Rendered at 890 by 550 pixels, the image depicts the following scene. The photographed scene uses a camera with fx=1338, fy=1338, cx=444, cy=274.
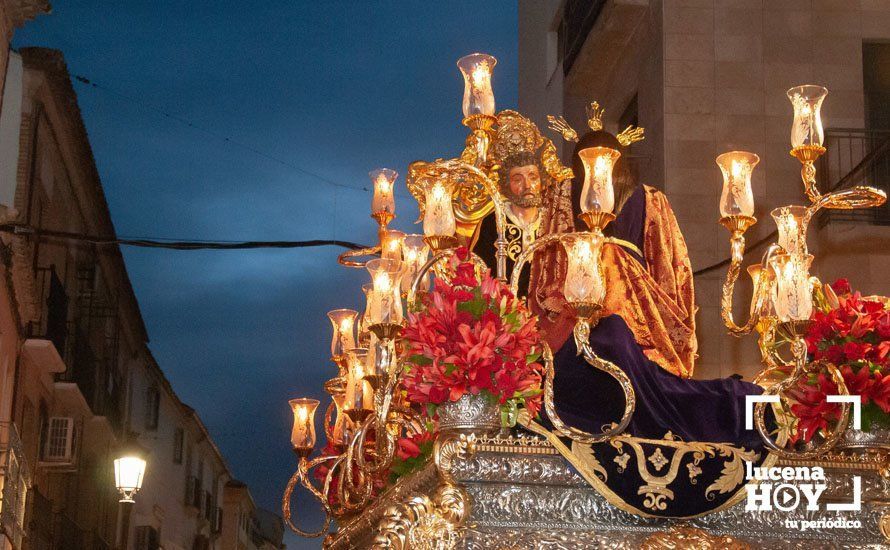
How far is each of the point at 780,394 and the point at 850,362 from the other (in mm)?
324

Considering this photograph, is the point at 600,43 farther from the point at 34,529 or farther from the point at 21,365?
the point at 34,529

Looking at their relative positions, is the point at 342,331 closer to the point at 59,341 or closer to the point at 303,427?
the point at 303,427

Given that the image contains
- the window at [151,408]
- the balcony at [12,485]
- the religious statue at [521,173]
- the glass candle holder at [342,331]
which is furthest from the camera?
the window at [151,408]

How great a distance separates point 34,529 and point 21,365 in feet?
5.65

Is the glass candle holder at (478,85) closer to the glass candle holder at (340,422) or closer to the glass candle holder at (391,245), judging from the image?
the glass candle holder at (391,245)

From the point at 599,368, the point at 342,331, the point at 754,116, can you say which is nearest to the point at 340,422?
the point at 342,331

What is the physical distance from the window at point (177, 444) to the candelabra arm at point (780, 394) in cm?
2118

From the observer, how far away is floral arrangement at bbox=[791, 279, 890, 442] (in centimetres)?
559

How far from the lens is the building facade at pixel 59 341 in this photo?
12328mm

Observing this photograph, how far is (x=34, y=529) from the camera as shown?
13477 millimetres

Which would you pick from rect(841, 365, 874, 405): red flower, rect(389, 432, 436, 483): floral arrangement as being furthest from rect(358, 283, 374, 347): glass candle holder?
rect(841, 365, 874, 405): red flower

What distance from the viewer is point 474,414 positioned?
17.1ft

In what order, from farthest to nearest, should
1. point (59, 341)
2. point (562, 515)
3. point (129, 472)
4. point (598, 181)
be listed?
1. point (59, 341)
2. point (129, 472)
3. point (598, 181)
4. point (562, 515)

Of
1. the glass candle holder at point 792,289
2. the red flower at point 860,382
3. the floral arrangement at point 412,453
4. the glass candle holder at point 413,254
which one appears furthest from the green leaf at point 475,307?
the red flower at point 860,382
